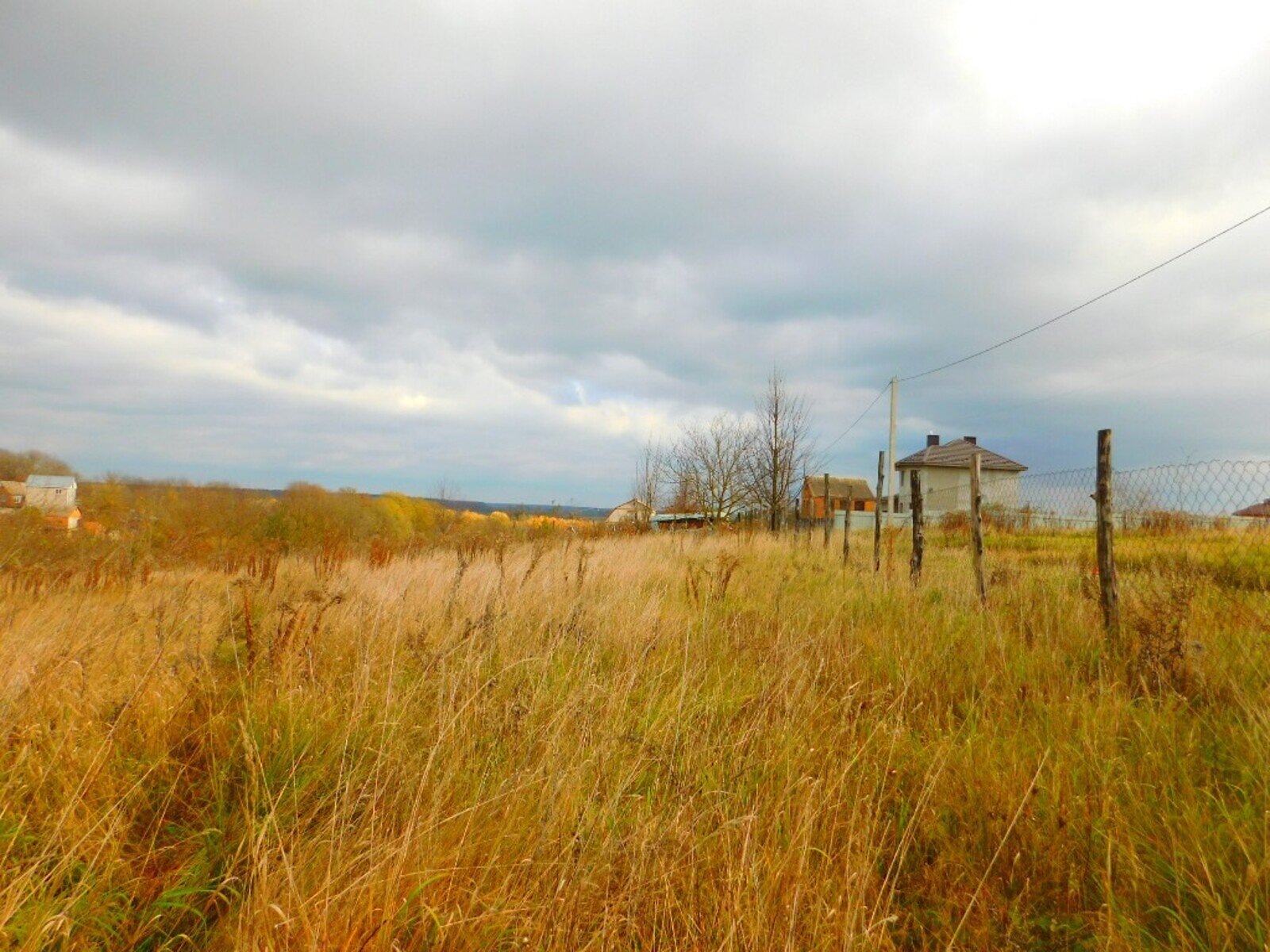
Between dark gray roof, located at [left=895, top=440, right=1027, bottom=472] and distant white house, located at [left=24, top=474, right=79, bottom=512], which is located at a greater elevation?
dark gray roof, located at [left=895, top=440, right=1027, bottom=472]

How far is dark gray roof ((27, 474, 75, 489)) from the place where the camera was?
898cm

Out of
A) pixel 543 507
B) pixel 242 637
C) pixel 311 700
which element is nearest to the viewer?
pixel 311 700

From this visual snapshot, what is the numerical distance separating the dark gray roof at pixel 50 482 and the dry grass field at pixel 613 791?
591 cm

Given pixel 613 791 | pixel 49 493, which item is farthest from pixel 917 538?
pixel 49 493

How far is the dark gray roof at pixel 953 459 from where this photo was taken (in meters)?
46.0

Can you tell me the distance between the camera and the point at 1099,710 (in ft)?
10.7

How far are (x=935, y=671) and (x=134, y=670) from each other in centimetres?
469

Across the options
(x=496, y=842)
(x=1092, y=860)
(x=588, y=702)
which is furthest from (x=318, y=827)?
(x=1092, y=860)

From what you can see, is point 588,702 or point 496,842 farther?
point 588,702

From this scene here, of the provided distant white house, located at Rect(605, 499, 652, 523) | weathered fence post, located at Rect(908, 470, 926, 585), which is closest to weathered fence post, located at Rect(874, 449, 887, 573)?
weathered fence post, located at Rect(908, 470, 926, 585)

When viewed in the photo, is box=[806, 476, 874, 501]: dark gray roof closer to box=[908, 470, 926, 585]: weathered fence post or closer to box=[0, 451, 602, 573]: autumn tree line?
box=[0, 451, 602, 573]: autumn tree line

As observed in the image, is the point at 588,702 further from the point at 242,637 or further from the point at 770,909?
the point at 242,637

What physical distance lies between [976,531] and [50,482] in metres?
12.9

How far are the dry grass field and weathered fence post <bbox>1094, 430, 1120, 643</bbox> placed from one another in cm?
38
